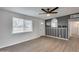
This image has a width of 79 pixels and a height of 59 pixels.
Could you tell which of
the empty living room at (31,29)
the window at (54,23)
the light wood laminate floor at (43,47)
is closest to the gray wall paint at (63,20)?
the empty living room at (31,29)

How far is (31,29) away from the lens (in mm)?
6098

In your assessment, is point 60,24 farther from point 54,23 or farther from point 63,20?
point 54,23

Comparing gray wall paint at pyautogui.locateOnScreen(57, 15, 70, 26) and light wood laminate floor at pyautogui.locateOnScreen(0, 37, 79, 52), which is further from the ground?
gray wall paint at pyautogui.locateOnScreen(57, 15, 70, 26)

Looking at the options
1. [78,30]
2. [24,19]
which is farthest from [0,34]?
[78,30]

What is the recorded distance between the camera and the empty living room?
12.3 ft

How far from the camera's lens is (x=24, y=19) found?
536cm

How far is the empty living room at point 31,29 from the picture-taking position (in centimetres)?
374

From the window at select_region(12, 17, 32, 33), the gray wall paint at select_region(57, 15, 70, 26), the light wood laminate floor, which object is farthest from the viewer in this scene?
the gray wall paint at select_region(57, 15, 70, 26)

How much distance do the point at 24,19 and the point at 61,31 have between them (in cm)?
364

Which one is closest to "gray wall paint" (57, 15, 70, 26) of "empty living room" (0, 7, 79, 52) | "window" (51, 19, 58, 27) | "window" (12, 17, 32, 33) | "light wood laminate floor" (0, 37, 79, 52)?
"empty living room" (0, 7, 79, 52)

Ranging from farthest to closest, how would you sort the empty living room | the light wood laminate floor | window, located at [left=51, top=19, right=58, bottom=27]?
1. window, located at [left=51, top=19, right=58, bottom=27]
2. the empty living room
3. the light wood laminate floor

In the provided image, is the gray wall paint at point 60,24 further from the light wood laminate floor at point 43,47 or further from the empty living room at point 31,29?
the light wood laminate floor at point 43,47

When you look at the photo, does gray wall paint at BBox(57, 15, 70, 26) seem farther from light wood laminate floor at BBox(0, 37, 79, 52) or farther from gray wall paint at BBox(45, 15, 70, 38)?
light wood laminate floor at BBox(0, 37, 79, 52)
